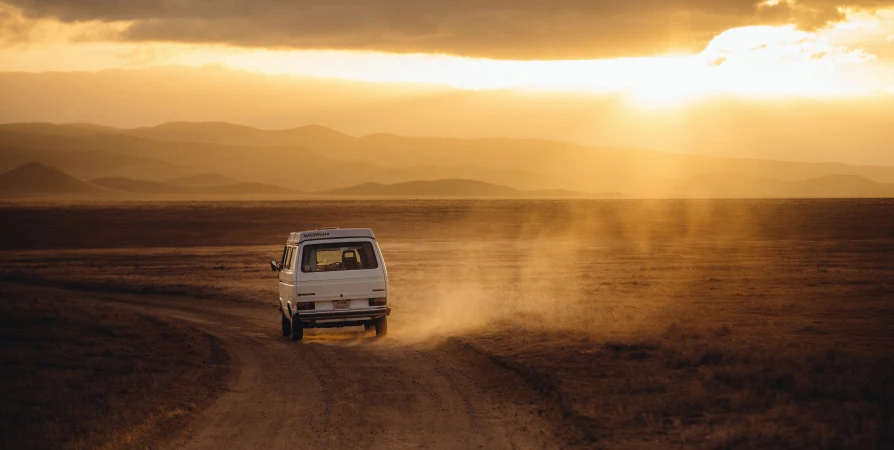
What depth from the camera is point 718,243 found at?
199 ft

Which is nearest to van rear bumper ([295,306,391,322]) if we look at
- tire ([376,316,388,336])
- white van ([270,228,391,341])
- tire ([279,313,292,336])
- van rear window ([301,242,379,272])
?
white van ([270,228,391,341])

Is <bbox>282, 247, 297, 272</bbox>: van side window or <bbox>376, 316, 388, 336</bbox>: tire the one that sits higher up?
<bbox>282, 247, 297, 272</bbox>: van side window

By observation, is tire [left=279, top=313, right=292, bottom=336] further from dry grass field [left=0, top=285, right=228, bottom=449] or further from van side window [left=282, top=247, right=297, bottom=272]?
dry grass field [left=0, top=285, right=228, bottom=449]

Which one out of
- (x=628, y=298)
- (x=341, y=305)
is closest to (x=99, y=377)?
(x=341, y=305)

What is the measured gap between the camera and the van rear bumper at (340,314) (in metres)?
21.2

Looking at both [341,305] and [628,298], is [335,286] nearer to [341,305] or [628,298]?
[341,305]

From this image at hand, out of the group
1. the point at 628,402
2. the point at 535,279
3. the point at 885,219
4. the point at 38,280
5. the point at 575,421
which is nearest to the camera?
the point at 575,421

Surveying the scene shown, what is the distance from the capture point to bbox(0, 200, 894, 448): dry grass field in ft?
40.6

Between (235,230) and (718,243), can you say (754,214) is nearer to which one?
(718,243)

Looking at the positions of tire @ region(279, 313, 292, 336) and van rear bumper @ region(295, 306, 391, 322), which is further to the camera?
tire @ region(279, 313, 292, 336)

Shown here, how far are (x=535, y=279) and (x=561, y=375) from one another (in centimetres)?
2433

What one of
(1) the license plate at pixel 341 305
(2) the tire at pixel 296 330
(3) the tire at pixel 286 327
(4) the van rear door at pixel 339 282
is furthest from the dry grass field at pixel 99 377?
(1) the license plate at pixel 341 305

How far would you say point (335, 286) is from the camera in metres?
21.3

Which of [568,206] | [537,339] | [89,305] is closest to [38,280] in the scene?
[89,305]
